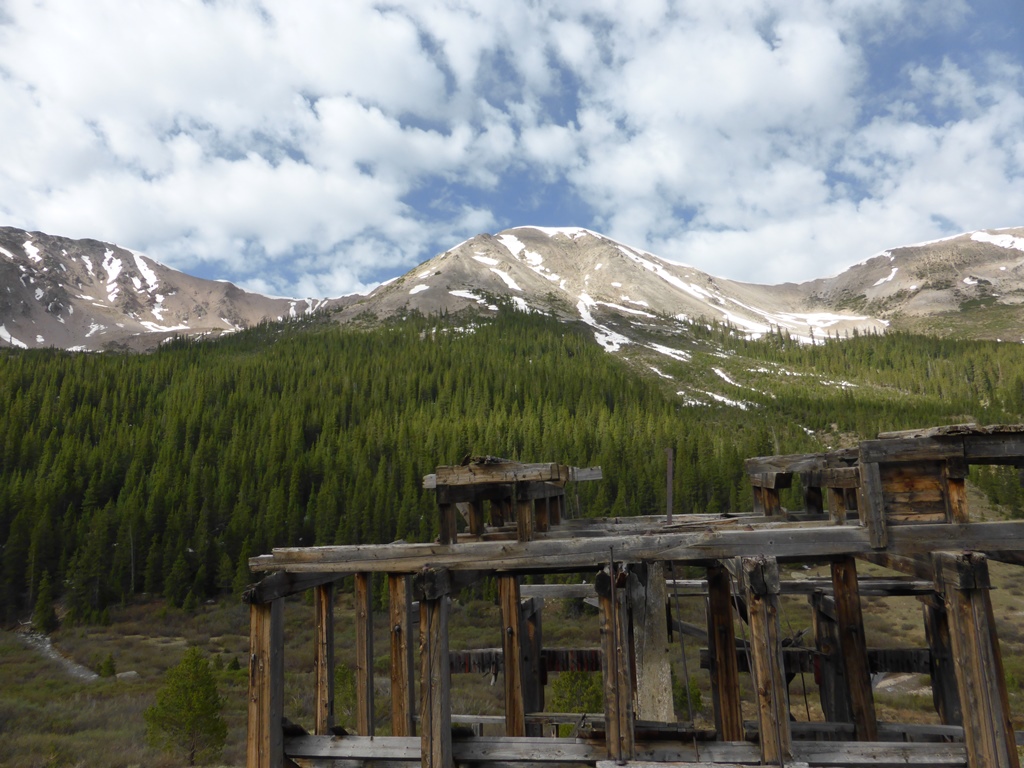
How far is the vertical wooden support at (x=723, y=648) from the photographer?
982 cm

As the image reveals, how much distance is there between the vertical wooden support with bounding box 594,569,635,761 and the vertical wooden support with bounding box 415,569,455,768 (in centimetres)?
192

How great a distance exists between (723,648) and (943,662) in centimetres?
525

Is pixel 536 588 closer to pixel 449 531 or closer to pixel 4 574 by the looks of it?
pixel 449 531

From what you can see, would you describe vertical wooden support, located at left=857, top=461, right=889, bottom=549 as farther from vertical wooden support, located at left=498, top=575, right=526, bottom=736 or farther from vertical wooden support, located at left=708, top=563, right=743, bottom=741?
vertical wooden support, located at left=498, top=575, right=526, bottom=736

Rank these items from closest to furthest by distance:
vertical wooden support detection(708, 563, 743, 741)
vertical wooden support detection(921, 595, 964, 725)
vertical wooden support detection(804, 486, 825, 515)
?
vertical wooden support detection(708, 563, 743, 741)
vertical wooden support detection(804, 486, 825, 515)
vertical wooden support detection(921, 595, 964, 725)

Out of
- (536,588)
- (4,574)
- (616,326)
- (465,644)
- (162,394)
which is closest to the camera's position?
(536,588)

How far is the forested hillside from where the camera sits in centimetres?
6191

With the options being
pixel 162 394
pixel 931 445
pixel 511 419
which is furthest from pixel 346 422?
pixel 931 445

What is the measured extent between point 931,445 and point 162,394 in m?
120

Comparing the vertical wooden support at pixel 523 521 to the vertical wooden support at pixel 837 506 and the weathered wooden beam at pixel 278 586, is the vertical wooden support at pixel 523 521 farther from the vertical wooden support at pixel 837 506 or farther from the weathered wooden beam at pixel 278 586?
the vertical wooden support at pixel 837 506

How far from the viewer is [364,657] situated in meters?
9.59

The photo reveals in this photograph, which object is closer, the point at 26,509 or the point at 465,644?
the point at 465,644

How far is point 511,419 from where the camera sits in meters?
93.6

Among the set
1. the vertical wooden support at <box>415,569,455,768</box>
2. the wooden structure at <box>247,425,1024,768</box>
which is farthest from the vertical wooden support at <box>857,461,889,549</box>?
the vertical wooden support at <box>415,569,455,768</box>
